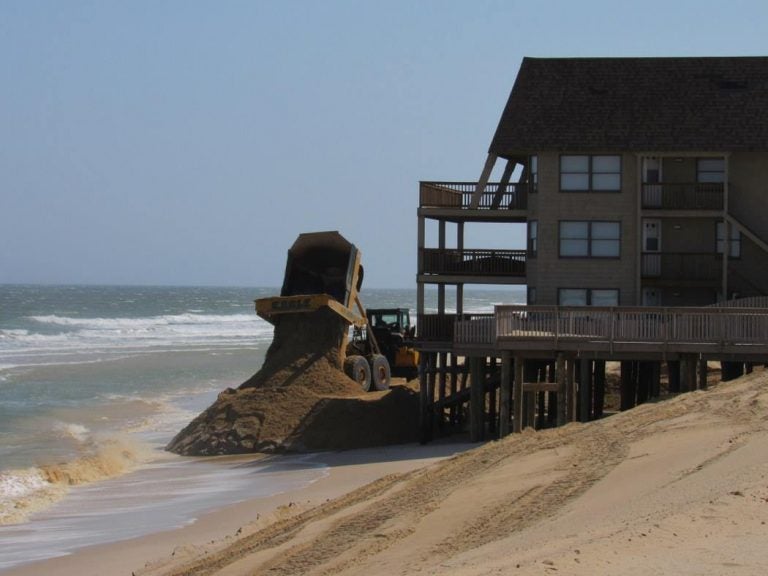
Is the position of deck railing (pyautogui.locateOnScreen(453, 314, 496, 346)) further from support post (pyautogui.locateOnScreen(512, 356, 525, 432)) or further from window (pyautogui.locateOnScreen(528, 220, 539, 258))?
window (pyautogui.locateOnScreen(528, 220, 539, 258))

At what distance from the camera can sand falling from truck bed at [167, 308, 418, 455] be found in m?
31.7

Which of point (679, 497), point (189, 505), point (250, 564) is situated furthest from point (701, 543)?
point (189, 505)

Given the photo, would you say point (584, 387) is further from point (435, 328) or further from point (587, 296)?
point (587, 296)

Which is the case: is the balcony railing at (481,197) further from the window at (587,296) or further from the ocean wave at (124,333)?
the ocean wave at (124,333)

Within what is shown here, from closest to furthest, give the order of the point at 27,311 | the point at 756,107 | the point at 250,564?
the point at 250,564 < the point at 756,107 < the point at 27,311

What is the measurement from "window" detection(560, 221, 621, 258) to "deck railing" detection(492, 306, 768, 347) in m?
6.73

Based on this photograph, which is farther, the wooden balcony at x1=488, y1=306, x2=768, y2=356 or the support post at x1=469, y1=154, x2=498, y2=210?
the support post at x1=469, y1=154, x2=498, y2=210

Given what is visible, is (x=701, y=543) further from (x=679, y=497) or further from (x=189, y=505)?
(x=189, y=505)

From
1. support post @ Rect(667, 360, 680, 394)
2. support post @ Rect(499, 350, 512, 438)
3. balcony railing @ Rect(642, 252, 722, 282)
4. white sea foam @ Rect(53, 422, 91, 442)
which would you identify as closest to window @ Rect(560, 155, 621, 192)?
balcony railing @ Rect(642, 252, 722, 282)

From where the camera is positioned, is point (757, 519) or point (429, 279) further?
point (429, 279)

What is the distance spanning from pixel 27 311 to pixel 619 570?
12852cm

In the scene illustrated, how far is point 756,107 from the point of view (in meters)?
35.5

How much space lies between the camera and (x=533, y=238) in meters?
35.8

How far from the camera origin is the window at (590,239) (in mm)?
35250
